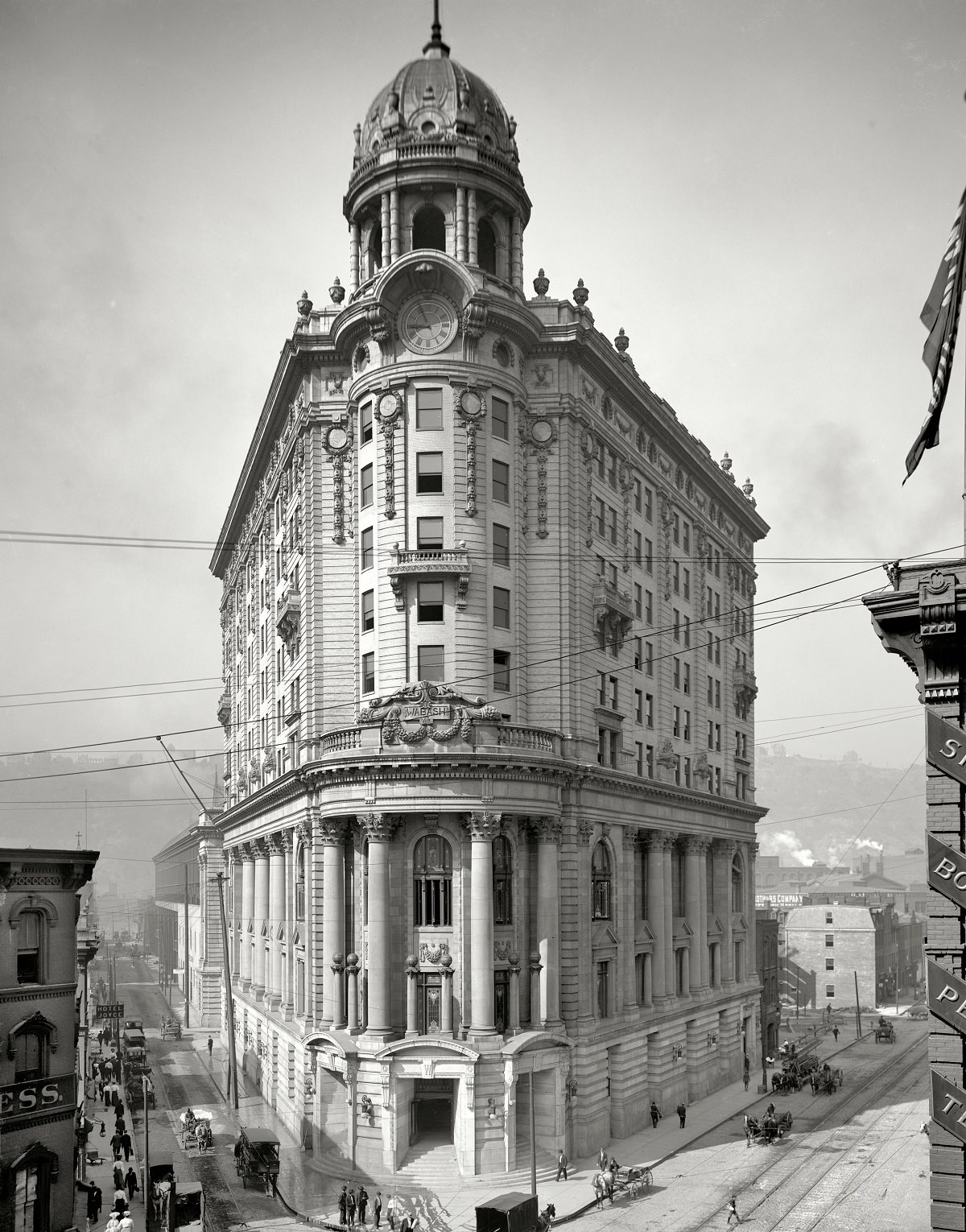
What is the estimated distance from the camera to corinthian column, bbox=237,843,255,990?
82425mm

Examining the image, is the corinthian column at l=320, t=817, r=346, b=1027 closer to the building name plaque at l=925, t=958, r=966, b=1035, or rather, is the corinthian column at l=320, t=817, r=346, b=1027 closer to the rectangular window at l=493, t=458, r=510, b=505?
the rectangular window at l=493, t=458, r=510, b=505

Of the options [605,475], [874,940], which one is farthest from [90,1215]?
[874,940]

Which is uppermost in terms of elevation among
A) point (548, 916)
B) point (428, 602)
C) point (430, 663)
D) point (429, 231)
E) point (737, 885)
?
point (429, 231)

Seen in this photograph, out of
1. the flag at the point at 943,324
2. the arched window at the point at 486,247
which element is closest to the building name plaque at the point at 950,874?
the flag at the point at 943,324

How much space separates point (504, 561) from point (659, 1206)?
27.5m

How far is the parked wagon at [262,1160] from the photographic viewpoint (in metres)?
49.7

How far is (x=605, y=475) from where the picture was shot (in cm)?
6619

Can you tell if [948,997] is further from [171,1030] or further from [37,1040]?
[171,1030]

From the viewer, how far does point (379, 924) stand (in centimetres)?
5238

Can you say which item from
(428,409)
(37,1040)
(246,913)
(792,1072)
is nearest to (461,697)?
(428,409)

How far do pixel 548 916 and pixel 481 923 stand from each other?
429 centimetres

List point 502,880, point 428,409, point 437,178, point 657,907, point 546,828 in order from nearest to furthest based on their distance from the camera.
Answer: point 502,880 < point 546,828 < point 428,409 < point 437,178 < point 657,907

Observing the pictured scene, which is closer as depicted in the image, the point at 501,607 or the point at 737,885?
the point at 501,607

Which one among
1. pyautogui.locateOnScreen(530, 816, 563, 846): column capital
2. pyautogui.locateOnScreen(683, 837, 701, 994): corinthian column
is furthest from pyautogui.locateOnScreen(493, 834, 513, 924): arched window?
pyautogui.locateOnScreen(683, 837, 701, 994): corinthian column
